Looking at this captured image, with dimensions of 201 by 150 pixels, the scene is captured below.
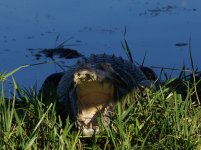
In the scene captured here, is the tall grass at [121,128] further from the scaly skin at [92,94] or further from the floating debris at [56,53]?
the floating debris at [56,53]

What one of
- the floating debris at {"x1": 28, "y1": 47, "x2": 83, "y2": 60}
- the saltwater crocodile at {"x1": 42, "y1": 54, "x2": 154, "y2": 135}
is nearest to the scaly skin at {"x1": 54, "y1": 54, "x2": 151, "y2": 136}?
the saltwater crocodile at {"x1": 42, "y1": 54, "x2": 154, "y2": 135}

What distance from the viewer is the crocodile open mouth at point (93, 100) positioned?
388 cm

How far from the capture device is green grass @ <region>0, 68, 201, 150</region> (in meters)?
3.44

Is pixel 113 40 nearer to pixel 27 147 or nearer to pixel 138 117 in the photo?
pixel 138 117

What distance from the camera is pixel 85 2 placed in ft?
26.9

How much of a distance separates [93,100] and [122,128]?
1.60 ft

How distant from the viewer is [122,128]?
352 centimetres

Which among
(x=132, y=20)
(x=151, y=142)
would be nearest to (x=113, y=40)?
(x=132, y=20)

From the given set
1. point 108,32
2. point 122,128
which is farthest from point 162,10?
point 122,128

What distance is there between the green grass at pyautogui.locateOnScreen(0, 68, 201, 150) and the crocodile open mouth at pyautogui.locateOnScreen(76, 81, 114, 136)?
0.10m

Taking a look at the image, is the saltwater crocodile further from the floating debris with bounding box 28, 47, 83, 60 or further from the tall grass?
the floating debris with bounding box 28, 47, 83, 60

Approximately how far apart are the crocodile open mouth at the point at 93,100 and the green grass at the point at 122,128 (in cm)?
10

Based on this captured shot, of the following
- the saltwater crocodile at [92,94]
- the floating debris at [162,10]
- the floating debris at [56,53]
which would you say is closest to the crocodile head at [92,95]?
the saltwater crocodile at [92,94]

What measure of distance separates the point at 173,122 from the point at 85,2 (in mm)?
4767
